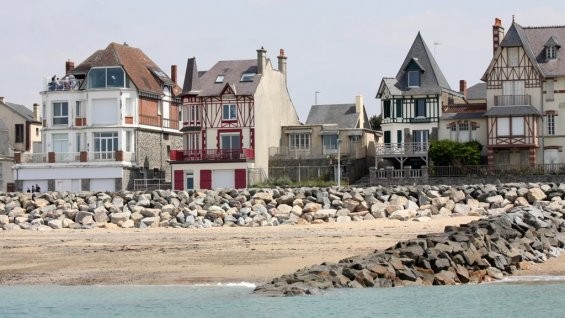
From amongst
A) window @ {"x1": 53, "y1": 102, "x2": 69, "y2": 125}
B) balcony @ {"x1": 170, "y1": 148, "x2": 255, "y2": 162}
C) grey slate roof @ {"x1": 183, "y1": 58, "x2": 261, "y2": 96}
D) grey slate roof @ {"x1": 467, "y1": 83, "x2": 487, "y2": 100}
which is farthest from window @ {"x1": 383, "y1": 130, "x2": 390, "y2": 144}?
window @ {"x1": 53, "y1": 102, "x2": 69, "y2": 125}

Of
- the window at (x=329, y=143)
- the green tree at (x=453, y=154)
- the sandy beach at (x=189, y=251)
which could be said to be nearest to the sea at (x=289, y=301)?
the sandy beach at (x=189, y=251)

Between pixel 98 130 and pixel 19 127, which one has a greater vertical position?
pixel 19 127

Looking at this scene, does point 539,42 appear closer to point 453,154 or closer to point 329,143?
point 453,154

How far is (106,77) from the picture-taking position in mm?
68812

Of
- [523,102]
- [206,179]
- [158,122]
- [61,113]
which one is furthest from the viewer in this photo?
[158,122]

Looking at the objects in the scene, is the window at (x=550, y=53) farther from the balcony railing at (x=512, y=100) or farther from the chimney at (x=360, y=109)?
the chimney at (x=360, y=109)

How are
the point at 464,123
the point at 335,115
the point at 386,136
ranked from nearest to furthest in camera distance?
the point at 464,123 < the point at 386,136 < the point at 335,115

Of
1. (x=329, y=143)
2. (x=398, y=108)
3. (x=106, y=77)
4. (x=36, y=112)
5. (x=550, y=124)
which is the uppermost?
(x=106, y=77)

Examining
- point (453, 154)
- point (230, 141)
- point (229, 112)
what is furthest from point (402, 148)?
point (229, 112)

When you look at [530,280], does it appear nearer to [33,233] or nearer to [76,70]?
[33,233]

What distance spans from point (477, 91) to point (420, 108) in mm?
12279

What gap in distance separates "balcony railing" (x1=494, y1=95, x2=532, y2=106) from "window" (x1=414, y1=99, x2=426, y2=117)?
459 cm

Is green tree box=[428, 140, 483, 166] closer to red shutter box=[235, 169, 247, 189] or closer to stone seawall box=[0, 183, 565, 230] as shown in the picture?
red shutter box=[235, 169, 247, 189]

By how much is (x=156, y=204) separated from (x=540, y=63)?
2510cm
